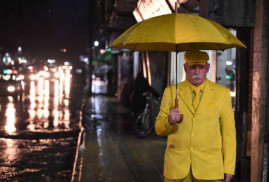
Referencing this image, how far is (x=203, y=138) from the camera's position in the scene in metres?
4.19

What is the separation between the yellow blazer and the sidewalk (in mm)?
3931

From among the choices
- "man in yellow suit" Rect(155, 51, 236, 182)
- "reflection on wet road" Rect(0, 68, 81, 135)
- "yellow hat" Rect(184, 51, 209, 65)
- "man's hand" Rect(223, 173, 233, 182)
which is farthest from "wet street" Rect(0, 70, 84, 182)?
"yellow hat" Rect(184, 51, 209, 65)

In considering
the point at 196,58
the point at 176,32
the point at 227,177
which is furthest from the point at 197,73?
the point at 227,177

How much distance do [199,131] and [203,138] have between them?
0.07m

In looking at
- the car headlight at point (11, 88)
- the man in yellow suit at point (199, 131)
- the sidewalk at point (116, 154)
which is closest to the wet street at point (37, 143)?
the sidewalk at point (116, 154)

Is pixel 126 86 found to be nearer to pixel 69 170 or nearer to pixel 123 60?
pixel 123 60

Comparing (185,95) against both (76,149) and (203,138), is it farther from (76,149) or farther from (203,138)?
(76,149)

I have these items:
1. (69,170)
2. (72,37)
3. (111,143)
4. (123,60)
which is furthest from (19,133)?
(72,37)

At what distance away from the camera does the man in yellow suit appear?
13.7 ft

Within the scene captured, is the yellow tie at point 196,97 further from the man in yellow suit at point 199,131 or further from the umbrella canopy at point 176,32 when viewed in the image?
the umbrella canopy at point 176,32

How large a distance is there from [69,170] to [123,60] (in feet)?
54.1

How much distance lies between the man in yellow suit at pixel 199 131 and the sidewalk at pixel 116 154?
12.8ft

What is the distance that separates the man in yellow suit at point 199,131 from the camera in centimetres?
416

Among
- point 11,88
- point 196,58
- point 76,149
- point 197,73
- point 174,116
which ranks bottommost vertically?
point 76,149
